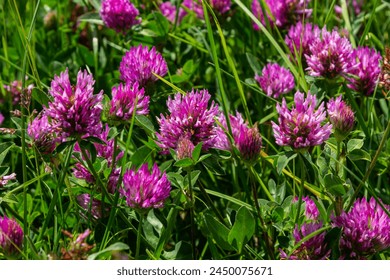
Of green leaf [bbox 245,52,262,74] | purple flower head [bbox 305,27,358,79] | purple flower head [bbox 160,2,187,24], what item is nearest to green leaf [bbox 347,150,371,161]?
purple flower head [bbox 305,27,358,79]

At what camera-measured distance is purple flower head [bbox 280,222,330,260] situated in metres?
1.44

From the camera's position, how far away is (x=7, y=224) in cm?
142

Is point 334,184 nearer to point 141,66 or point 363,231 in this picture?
point 363,231

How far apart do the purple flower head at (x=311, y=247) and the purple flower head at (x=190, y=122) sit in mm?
272

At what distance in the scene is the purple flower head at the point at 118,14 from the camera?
2.14 metres

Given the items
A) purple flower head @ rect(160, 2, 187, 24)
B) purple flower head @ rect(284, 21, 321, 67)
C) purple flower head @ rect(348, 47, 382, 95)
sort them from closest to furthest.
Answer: purple flower head @ rect(348, 47, 382, 95)
purple flower head @ rect(284, 21, 321, 67)
purple flower head @ rect(160, 2, 187, 24)

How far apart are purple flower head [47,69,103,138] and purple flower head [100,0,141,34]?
2.31 feet

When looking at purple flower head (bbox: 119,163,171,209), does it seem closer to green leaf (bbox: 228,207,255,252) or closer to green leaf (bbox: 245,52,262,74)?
green leaf (bbox: 228,207,255,252)

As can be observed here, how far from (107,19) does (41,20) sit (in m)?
0.70

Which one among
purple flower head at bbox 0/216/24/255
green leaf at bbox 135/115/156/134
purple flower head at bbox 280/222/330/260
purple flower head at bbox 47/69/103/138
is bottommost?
purple flower head at bbox 280/222/330/260

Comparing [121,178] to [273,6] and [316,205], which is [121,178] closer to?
[316,205]

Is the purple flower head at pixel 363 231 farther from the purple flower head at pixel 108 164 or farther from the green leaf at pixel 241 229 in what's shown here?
the purple flower head at pixel 108 164

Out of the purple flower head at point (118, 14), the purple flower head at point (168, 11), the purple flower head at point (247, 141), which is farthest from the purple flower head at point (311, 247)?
the purple flower head at point (168, 11)

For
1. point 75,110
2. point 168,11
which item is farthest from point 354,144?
point 168,11
